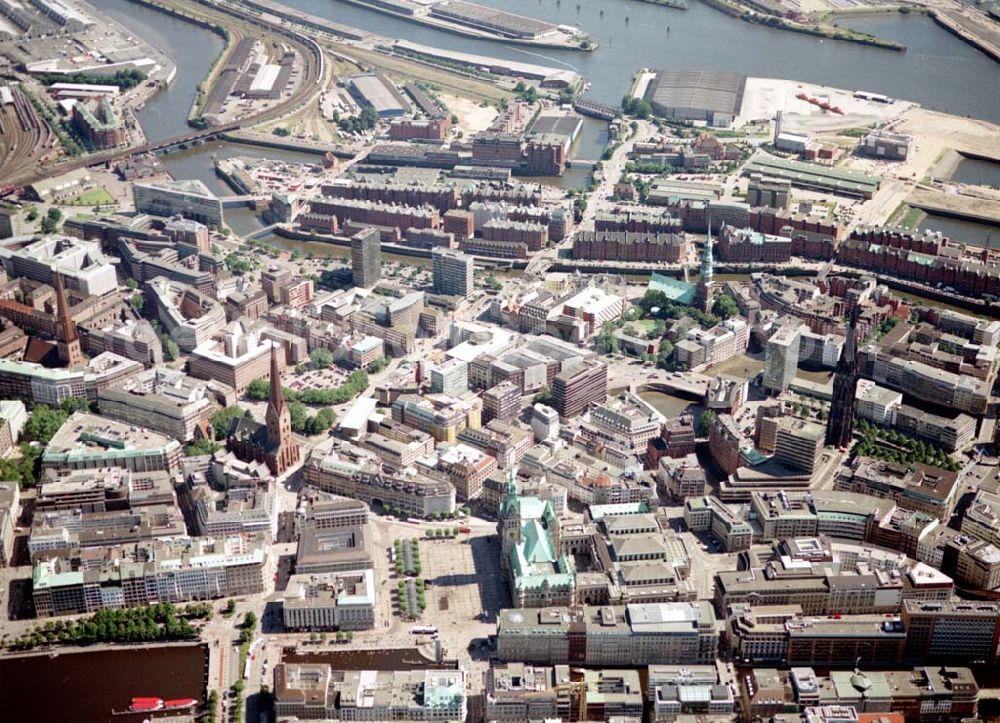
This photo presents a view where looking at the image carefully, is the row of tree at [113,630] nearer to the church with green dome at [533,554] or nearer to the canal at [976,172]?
the church with green dome at [533,554]

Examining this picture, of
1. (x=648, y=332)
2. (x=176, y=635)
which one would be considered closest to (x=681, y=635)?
(x=176, y=635)

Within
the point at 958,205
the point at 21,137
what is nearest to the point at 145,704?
the point at 958,205

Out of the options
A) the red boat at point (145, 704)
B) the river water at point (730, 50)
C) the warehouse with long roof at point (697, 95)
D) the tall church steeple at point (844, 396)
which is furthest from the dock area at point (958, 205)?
the red boat at point (145, 704)

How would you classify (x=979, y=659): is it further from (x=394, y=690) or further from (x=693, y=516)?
(x=394, y=690)

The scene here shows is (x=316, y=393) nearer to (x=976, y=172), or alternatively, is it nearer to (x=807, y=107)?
(x=976, y=172)

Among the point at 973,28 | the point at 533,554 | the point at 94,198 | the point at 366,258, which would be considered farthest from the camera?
the point at 973,28

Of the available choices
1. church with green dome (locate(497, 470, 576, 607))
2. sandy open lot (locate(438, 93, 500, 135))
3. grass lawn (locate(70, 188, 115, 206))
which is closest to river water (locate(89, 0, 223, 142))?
grass lawn (locate(70, 188, 115, 206))

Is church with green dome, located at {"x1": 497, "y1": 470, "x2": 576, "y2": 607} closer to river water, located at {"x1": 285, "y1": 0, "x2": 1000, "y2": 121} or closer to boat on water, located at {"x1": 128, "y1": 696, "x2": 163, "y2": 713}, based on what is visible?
boat on water, located at {"x1": 128, "y1": 696, "x2": 163, "y2": 713}
